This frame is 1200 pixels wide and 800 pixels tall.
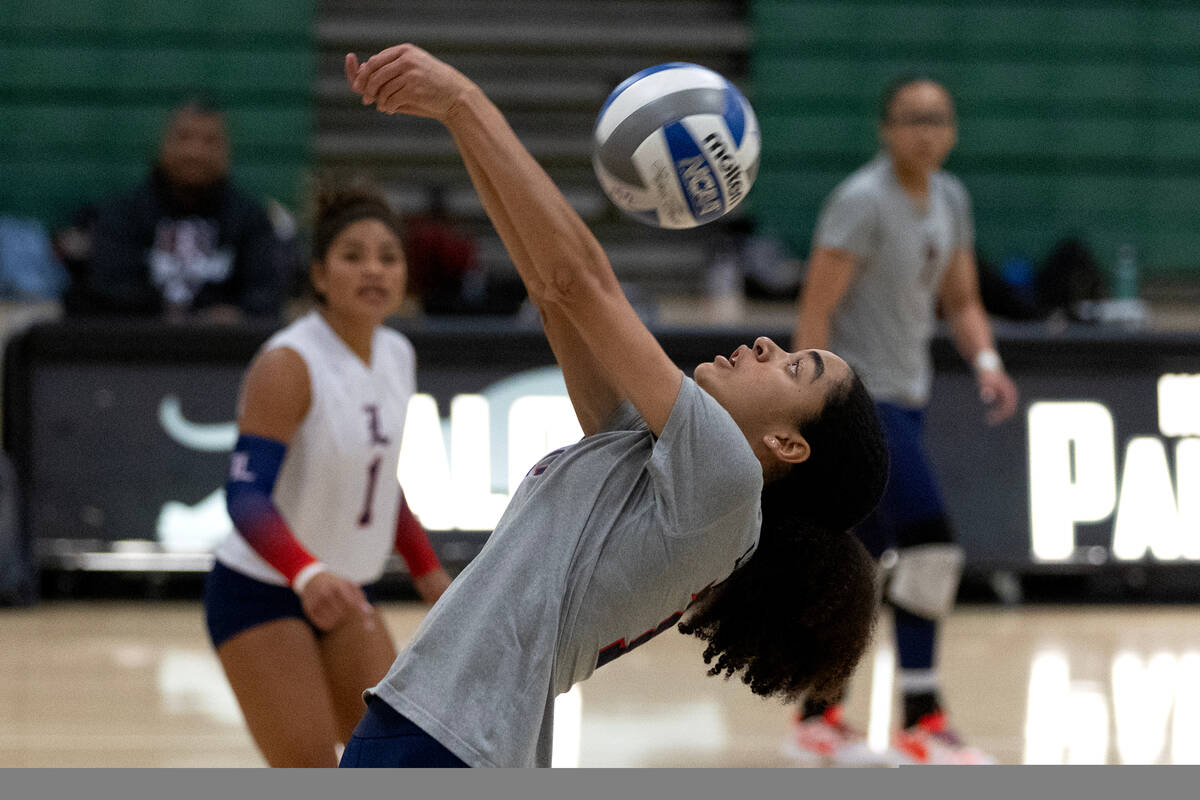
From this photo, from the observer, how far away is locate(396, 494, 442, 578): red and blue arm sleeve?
2.90m

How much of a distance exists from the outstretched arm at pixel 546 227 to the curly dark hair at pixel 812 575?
0.83 feet

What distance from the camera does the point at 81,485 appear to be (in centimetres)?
601

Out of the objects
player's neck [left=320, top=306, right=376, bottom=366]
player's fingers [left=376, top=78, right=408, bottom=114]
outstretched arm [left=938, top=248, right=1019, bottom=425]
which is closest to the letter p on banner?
outstretched arm [left=938, top=248, right=1019, bottom=425]

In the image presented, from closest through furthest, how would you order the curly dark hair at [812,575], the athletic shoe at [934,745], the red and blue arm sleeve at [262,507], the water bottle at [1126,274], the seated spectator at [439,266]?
1. the curly dark hair at [812,575]
2. the red and blue arm sleeve at [262,507]
3. the athletic shoe at [934,745]
4. the seated spectator at [439,266]
5. the water bottle at [1126,274]

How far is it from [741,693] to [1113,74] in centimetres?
758

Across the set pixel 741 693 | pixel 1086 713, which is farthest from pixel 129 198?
pixel 1086 713

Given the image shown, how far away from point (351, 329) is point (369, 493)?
37cm

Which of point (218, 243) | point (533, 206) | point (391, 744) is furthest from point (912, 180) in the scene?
point (218, 243)

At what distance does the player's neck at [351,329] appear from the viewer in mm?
3059

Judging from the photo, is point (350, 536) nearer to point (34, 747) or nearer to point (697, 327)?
point (34, 747)

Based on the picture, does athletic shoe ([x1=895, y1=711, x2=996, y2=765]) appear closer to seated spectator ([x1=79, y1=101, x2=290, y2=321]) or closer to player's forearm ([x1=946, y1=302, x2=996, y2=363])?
player's forearm ([x1=946, y1=302, x2=996, y2=363])

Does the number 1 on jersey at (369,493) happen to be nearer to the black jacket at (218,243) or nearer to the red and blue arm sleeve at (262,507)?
the red and blue arm sleeve at (262,507)

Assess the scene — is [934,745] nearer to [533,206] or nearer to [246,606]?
[246,606]

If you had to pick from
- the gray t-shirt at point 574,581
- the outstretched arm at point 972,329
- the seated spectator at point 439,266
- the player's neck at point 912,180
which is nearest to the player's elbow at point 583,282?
the gray t-shirt at point 574,581
